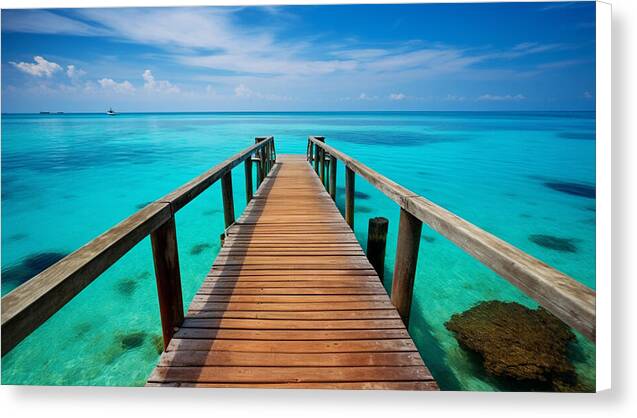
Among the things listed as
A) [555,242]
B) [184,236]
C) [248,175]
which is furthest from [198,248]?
[555,242]

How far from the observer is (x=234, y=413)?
71.9 inches

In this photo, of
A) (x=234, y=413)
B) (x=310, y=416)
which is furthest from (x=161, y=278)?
(x=310, y=416)

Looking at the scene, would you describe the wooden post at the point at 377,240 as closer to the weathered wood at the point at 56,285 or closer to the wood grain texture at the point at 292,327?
the wood grain texture at the point at 292,327

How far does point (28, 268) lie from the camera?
6.50 metres

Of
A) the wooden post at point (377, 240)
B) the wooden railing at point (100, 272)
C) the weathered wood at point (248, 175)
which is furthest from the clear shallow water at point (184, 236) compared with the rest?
the wooden railing at point (100, 272)

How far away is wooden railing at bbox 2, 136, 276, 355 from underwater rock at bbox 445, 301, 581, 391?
3.48 metres

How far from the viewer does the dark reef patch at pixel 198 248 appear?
715cm

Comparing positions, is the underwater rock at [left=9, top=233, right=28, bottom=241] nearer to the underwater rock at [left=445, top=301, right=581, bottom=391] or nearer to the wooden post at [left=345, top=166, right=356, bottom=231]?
the wooden post at [left=345, top=166, right=356, bottom=231]

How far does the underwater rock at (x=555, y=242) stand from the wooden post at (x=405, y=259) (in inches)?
283

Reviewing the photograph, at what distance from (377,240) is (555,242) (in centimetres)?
664

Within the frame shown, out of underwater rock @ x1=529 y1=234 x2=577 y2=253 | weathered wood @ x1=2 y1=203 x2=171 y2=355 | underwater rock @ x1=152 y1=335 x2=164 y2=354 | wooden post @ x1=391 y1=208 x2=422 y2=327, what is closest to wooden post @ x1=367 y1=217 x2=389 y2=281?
wooden post @ x1=391 y1=208 x2=422 y2=327
